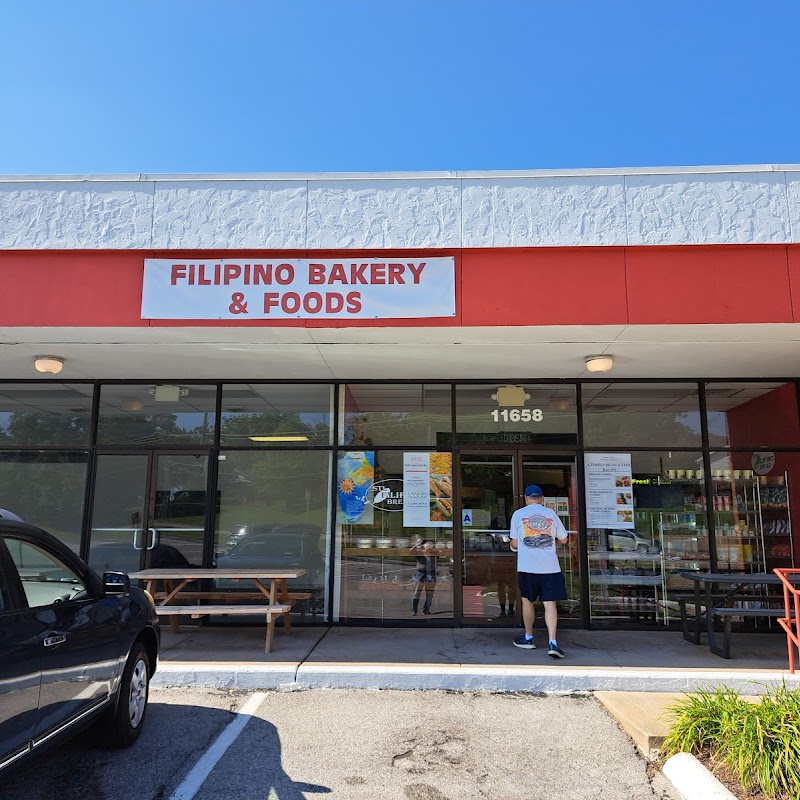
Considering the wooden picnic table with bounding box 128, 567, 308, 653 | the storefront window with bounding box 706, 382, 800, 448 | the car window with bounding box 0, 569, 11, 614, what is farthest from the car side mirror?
the storefront window with bounding box 706, 382, 800, 448

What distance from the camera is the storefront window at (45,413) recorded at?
361 inches

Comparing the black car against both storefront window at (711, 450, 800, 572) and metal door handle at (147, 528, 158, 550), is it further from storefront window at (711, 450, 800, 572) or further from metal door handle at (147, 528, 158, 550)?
storefront window at (711, 450, 800, 572)

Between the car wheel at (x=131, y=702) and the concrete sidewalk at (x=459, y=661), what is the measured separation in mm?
1372

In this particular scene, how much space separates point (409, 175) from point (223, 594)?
17.1 ft

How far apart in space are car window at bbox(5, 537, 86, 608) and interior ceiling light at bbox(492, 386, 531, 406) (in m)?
5.80

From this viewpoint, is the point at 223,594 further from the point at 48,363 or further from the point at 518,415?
the point at 518,415

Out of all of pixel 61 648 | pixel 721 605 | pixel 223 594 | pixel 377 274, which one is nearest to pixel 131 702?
pixel 61 648

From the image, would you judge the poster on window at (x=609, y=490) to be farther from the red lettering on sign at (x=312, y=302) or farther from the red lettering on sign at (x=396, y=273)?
the red lettering on sign at (x=312, y=302)

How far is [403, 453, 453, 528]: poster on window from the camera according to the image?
8.74m

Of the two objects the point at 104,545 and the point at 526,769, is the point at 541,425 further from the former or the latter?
the point at 104,545

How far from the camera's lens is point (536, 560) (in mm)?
7406

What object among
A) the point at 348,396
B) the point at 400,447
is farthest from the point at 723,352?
the point at 348,396

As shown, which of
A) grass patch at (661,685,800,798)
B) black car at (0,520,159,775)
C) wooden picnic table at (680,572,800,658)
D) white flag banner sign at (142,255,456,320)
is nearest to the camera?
black car at (0,520,159,775)

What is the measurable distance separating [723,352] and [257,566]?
6.18m
